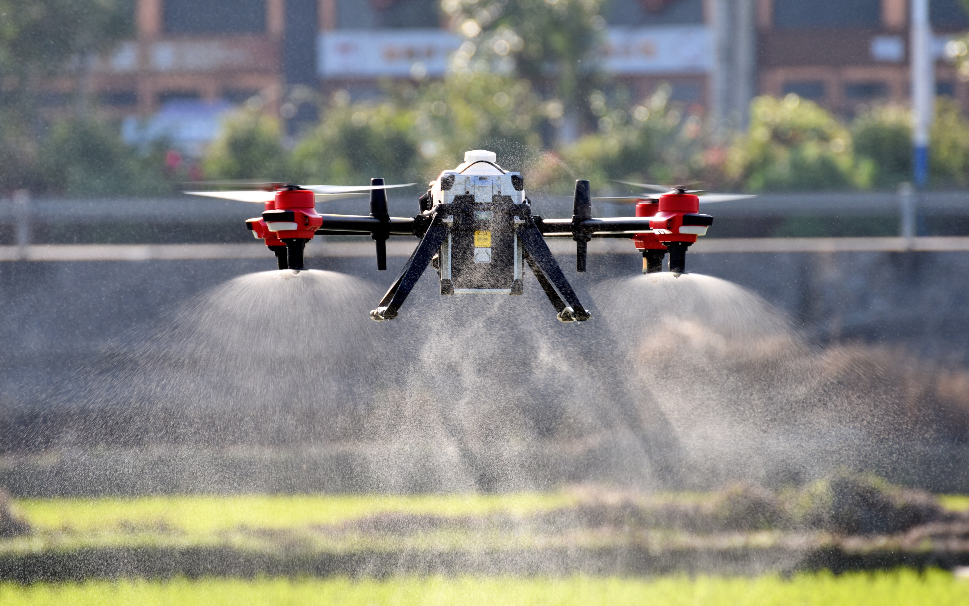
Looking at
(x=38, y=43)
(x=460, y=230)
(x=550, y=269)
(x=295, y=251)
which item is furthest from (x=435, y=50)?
(x=550, y=269)

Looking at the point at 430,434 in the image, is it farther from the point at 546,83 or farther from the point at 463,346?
the point at 546,83

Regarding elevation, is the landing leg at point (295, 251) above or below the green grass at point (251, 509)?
above

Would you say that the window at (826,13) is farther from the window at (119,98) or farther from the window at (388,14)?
the window at (119,98)

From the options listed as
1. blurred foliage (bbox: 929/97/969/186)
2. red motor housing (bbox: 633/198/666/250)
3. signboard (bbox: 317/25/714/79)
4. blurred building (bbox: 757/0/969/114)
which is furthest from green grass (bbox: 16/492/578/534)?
blurred building (bbox: 757/0/969/114)

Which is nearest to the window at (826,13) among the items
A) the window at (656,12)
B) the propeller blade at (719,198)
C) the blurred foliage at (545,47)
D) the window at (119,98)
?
the window at (656,12)

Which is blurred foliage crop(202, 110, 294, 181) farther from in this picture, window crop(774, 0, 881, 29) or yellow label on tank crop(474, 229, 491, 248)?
window crop(774, 0, 881, 29)

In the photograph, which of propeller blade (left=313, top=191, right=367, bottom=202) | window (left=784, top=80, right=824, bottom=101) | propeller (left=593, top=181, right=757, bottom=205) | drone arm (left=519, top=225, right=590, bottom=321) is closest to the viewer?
drone arm (left=519, top=225, right=590, bottom=321)

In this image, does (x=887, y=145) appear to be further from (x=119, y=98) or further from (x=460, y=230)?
(x=119, y=98)
